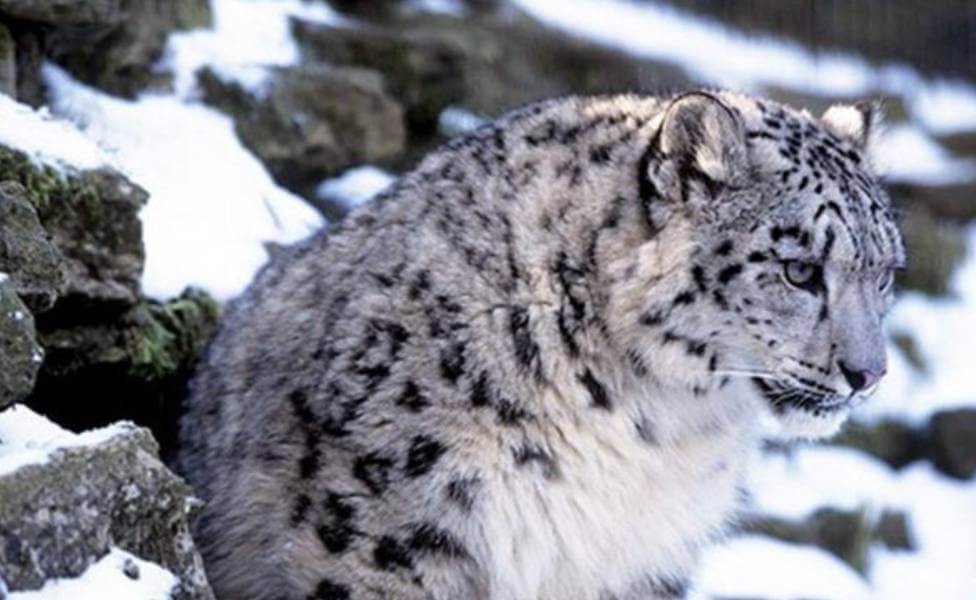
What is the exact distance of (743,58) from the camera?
11.5 meters

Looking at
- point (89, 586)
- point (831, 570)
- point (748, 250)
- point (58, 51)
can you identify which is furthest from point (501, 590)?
point (831, 570)

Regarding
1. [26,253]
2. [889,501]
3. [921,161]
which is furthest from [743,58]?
[26,253]

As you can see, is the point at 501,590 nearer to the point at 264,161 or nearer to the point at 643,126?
the point at 643,126

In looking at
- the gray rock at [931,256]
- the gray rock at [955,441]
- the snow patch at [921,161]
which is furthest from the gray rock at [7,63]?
the snow patch at [921,161]

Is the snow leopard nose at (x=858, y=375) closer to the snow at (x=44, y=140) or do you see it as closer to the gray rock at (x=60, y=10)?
the snow at (x=44, y=140)

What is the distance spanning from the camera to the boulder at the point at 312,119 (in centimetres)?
749

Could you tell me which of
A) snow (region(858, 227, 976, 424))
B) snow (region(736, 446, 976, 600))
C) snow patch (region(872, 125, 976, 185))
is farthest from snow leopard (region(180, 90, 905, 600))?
snow patch (region(872, 125, 976, 185))

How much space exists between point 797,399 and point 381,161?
397cm

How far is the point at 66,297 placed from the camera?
16.8ft

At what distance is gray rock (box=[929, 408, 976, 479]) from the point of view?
949cm

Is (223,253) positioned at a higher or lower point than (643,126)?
lower

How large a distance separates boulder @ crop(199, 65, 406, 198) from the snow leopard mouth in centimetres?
340

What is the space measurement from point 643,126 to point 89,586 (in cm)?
183

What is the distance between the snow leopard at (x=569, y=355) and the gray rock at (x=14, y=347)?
91 centimetres
